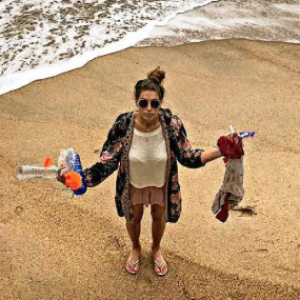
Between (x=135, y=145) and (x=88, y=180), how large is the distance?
0.38 metres

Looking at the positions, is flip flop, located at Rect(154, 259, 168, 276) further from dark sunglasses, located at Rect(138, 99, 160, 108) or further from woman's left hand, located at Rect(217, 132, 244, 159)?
dark sunglasses, located at Rect(138, 99, 160, 108)

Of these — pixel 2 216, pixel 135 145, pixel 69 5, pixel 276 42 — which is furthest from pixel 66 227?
pixel 69 5

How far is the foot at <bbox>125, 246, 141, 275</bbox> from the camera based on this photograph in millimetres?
3354

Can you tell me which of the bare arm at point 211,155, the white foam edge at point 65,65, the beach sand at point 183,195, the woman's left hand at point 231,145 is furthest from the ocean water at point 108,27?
the woman's left hand at point 231,145

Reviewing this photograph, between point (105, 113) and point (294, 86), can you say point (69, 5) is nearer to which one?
point (105, 113)

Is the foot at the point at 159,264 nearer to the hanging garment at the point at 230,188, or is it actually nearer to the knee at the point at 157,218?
the knee at the point at 157,218

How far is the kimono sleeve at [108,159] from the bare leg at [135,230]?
0.36 meters

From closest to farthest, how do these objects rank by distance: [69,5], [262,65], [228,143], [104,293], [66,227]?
1. [228,143]
2. [104,293]
3. [66,227]
4. [262,65]
5. [69,5]

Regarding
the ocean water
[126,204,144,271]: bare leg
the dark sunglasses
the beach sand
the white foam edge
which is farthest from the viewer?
the ocean water

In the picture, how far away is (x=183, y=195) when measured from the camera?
13.3 ft

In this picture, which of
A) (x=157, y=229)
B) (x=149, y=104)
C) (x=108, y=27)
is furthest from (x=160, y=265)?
(x=108, y=27)

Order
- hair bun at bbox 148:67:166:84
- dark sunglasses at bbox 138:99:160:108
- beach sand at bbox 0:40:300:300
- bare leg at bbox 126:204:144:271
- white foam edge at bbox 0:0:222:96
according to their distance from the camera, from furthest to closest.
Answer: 1. white foam edge at bbox 0:0:222:96
2. beach sand at bbox 0:40:300:300
3. bare leg at bbox 126:204:144:271
4. hair bun at bbox 148:67:166:84
5. dark sunglasses at bbox 138:99:160:108

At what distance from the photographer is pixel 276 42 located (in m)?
6.48

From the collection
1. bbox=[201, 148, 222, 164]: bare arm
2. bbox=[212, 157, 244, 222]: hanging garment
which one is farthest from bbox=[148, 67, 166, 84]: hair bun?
bbox=[212, 157, 244, 222]: hanging garment
